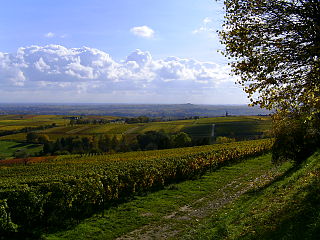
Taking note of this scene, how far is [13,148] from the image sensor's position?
323ft

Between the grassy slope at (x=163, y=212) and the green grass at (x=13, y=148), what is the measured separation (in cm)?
7937

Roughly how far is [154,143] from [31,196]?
259 ft

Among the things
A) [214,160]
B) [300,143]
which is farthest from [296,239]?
[214,160]

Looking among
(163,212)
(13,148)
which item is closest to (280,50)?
(163,212)

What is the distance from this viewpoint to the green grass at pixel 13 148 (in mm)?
90438

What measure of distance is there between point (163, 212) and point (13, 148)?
9591cm

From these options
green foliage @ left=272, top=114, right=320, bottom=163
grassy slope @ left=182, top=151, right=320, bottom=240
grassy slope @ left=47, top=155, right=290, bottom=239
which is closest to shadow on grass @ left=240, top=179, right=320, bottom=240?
grassy slope @ left=182, top=151, right=320, bottom=240

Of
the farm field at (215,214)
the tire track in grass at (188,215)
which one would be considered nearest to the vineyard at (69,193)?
the farm field at (215,214)

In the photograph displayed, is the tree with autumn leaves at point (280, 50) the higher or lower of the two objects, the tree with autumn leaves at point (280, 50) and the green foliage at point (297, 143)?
the higher

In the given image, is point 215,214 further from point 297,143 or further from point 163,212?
point 297,143

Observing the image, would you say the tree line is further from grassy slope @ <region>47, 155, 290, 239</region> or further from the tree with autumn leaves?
the tree with autumn leaves

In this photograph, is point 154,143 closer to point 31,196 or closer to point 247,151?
point 247,151

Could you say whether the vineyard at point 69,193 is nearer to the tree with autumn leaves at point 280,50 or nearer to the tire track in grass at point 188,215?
the tire track in grass at point 188,215

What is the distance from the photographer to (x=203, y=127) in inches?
5079
